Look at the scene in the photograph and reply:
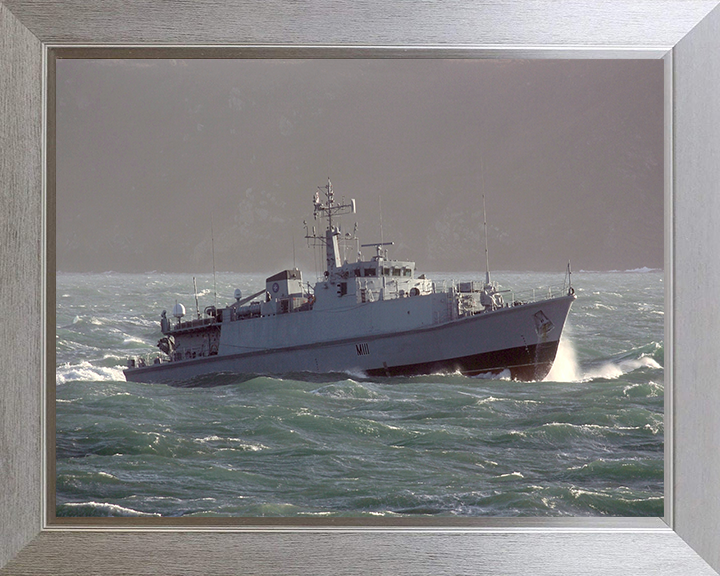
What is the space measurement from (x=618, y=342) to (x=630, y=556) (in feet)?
2.78

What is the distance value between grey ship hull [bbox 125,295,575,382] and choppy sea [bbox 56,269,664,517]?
8cm

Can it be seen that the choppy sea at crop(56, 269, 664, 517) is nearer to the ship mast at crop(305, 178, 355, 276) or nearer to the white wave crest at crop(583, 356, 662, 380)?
the white wave crest at crop(583, 356, 662, 380)

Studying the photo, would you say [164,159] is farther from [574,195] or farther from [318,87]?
[574,195]

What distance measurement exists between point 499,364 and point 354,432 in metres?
0.81

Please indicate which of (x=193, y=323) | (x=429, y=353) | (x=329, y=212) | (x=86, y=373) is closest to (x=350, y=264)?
(x=329, y=212)

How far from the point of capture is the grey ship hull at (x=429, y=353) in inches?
125

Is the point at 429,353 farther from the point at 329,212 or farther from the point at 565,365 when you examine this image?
the point at 329,212

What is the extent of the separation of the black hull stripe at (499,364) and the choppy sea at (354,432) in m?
0.07

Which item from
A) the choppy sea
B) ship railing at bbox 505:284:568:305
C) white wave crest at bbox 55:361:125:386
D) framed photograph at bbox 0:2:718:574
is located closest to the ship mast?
the choppy sea

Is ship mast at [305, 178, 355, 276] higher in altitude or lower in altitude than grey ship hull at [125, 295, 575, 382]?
higher

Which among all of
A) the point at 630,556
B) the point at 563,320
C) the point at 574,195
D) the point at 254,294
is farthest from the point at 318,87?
the point at 630,556

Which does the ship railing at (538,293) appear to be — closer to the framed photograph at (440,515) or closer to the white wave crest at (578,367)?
the white wave crest at (578,367)

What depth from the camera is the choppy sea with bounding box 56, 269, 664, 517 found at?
9.27ft

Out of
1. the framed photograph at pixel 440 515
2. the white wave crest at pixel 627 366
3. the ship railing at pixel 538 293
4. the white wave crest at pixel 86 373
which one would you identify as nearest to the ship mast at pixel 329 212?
the framed photograph at pixel 440 515
